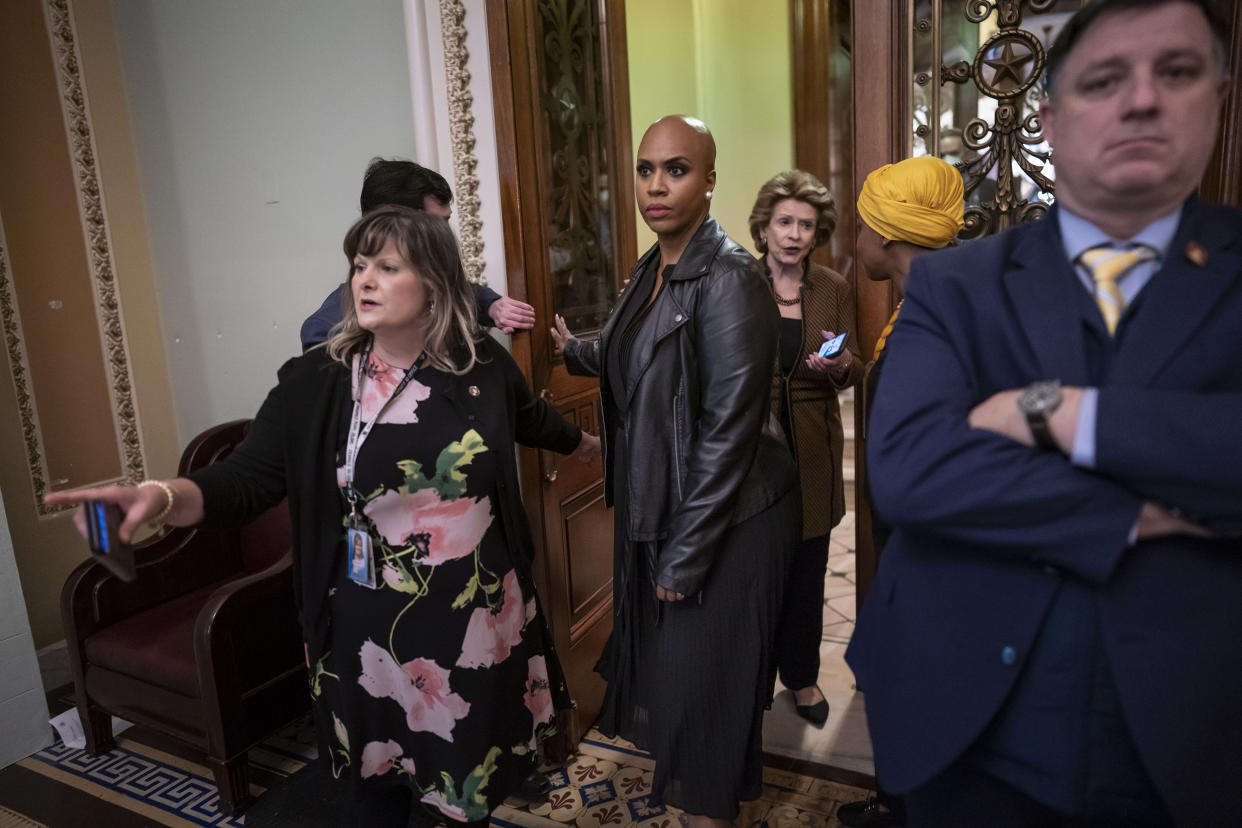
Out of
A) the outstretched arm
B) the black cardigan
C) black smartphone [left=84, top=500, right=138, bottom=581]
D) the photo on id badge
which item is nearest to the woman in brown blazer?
the black cardigan

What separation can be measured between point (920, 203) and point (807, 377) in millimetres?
766

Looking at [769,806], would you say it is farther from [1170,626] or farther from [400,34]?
[400,34]

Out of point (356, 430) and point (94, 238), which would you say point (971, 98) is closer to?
point (356, 430)

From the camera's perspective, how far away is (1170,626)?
88cm

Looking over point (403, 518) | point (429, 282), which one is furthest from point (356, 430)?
point (429, 282)

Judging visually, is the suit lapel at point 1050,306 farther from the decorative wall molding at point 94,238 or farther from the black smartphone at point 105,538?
the decorative wall molding at point 94,238

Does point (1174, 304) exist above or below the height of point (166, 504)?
above

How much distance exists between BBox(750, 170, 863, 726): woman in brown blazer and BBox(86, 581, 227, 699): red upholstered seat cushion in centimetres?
190

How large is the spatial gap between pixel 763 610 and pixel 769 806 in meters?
0.85

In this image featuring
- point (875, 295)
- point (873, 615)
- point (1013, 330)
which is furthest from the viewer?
point (875, 295)

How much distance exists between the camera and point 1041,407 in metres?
0.91

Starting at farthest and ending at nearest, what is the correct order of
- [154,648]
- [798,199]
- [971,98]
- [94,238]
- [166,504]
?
[94,238], [798,199], [154,648], [971,98], [166,504]

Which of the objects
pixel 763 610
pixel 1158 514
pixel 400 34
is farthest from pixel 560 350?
pixel 1158 514

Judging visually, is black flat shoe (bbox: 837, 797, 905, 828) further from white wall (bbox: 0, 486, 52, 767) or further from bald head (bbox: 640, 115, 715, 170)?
white wall (bbox: 0, 486, 52, 767)
